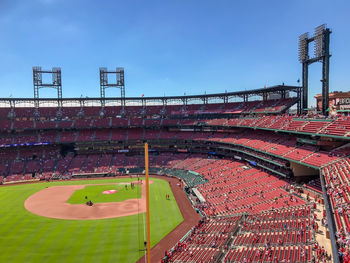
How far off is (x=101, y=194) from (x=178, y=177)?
762 inches

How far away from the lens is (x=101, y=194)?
148 feet

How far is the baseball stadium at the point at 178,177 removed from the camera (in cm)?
2283

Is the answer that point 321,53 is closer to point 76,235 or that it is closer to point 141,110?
point 76,235

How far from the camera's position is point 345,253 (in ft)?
41.6

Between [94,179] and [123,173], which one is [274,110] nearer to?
[123,173]

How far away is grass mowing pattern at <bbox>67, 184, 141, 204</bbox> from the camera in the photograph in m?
41.8

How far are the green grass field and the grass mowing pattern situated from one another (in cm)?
656

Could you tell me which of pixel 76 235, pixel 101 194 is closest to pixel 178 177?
pixel 101 194

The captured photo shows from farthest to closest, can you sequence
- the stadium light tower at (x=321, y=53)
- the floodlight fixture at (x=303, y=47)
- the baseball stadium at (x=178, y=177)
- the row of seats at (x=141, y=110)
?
the row of seats at (x=141, y=110) → the floodlight fixture at (x=303, y=47) → the stadium light tower at (x=321, y=53) → the baseball stadium at (x=178, y=177)

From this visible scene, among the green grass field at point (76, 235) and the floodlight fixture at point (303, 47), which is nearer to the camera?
the green grass field at point (76, 235)

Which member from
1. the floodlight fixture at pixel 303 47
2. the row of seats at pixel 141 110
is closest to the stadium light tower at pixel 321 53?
the floodlight fixture at pixel 303 47

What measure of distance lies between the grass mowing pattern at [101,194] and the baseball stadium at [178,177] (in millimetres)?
384

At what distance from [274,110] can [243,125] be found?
25.6 feet

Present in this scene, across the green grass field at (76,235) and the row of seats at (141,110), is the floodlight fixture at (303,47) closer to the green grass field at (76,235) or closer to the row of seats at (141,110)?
the row of seats at (141,110)
